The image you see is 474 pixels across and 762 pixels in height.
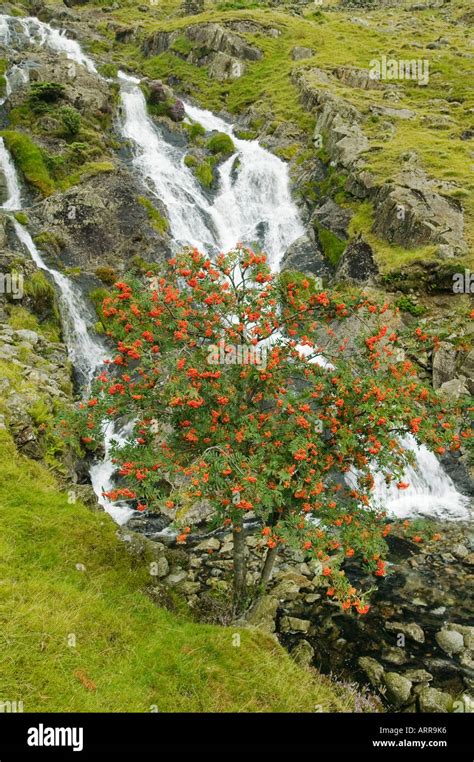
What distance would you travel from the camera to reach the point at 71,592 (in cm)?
777

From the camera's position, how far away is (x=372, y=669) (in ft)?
34.8

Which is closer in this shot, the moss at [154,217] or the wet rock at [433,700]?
the wet rock at [433,700]

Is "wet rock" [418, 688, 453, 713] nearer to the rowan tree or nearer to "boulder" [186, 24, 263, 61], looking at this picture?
the rowan tree

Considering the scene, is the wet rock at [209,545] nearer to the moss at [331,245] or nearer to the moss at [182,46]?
the moss at [331,245]

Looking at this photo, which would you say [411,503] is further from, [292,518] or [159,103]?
[159,103]

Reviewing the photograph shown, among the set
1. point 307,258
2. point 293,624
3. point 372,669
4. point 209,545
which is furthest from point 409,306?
point 372,669

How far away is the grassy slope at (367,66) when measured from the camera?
34375mm

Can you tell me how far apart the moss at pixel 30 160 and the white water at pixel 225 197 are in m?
7.73

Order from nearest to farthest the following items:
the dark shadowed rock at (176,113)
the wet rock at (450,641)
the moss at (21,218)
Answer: the wet rock at (450,641)
the moss at (21,218)
the dark shadowed rock at (176,113)

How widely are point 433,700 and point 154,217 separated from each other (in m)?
30.3

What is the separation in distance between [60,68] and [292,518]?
164ft

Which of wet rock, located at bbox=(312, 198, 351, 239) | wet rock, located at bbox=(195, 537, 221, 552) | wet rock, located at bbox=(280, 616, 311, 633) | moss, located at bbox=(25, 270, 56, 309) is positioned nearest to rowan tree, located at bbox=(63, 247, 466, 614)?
wet rock, located at bbox=(280, 616, 311, 633)

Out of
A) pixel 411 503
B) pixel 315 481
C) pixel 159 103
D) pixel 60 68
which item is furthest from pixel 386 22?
pixel 315 481

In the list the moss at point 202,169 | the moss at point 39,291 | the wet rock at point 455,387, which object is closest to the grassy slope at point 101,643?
the moss at point 39,291
